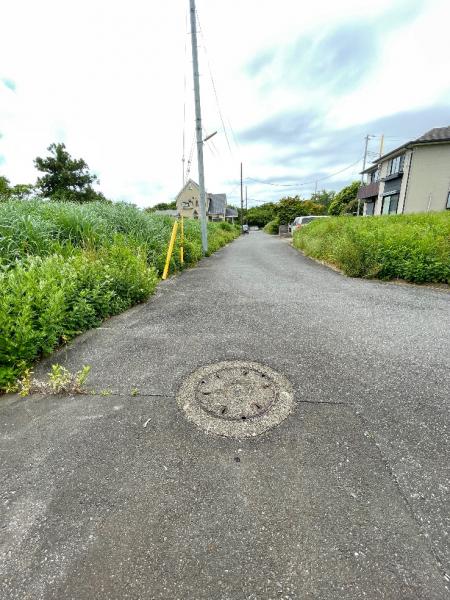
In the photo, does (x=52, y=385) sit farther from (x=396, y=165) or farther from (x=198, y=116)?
(x=396, y=165)

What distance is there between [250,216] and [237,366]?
2538 inches

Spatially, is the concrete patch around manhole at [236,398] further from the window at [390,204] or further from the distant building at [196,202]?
the distant building at [196,202]

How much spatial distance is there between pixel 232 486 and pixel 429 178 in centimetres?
2643

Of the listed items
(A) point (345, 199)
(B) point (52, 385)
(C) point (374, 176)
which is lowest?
(B) point (52, 385)

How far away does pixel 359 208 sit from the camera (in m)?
33.6

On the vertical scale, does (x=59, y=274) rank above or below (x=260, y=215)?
below

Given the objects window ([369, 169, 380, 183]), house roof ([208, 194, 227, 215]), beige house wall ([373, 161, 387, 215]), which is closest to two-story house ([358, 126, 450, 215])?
beige house wall ([373, 161, 387, 215])

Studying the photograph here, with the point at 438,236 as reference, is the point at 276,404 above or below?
below

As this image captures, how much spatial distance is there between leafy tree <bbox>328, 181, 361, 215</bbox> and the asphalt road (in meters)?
40.3

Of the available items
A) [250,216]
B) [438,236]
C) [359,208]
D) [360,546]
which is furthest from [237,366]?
[250,216]

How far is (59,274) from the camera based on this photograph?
333 cm

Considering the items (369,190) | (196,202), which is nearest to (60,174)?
(196,202)

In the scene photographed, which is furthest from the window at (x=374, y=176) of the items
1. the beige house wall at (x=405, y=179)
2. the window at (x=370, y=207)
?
the beige house wall at (x=405, y=179)

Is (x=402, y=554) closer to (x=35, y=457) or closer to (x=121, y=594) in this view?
(x=121, y=594)
